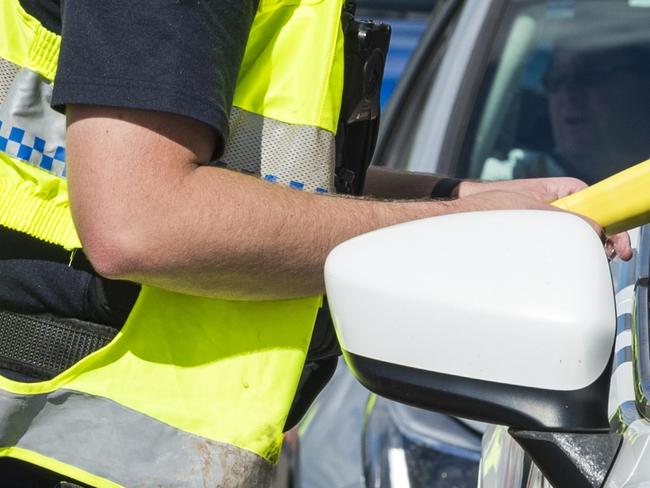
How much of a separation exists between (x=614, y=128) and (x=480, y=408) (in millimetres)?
2105

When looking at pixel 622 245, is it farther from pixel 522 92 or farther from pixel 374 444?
pixel 522 92

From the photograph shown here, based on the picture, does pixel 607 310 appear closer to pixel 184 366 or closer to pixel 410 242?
pixel 410 242

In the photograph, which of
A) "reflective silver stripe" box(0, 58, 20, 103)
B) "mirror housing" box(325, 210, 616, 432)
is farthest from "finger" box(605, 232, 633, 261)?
"reflective silver stripe" box(0, 58, 20, 103)

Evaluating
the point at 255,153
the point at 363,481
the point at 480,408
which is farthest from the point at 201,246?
the point at 363,481

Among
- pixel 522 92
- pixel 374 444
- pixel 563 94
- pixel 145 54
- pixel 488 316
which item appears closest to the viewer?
pixel 488 316

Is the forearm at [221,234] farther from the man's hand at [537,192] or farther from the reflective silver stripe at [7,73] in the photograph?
the reflective silver stripe at [7,73]

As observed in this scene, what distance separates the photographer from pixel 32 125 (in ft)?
4.85

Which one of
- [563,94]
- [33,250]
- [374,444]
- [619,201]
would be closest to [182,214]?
[33,250]

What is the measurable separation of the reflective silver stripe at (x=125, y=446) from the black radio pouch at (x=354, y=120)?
22cm

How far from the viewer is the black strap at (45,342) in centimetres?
147

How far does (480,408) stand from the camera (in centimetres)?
109

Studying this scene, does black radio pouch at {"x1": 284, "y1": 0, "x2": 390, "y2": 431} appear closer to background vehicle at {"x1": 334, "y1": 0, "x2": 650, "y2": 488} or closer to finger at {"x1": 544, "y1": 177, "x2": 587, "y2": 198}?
finger at {"x1": 544, "y1": 177, "x2": 587, "y2": 198}

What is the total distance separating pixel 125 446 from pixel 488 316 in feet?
1.90

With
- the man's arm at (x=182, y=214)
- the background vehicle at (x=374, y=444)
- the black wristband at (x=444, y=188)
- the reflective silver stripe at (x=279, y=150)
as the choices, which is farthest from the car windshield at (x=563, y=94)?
the man's arm at (x=182, y=214)
